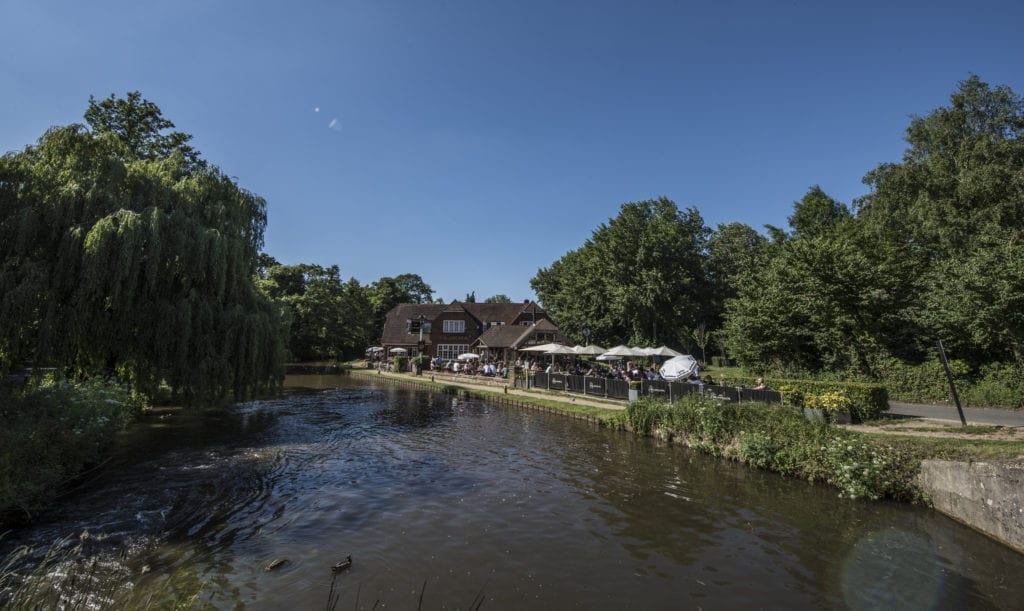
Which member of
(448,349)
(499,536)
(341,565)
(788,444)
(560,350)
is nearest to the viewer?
(341,565)

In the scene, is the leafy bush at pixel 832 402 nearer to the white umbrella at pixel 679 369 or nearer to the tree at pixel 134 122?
the white umbrella at pixel 679 369

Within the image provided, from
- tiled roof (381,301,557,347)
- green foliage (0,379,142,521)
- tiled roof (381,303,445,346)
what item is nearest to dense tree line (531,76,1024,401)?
green foliage (0,379,142,521)

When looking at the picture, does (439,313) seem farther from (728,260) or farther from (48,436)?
(48,436)

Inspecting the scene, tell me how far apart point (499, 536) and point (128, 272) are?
1167cm

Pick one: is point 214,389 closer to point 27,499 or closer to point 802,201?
point 27,499

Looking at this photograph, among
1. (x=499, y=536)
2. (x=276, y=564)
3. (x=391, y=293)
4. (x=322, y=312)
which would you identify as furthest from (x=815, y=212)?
(x=391, y=293)

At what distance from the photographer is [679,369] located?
2044 cm

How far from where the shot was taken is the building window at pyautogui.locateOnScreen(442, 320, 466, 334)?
58750 mm

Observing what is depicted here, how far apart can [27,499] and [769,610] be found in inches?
508

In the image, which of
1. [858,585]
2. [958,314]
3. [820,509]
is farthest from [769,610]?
[958,314]

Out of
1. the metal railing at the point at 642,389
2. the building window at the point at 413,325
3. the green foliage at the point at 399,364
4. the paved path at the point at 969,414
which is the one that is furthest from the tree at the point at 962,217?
the building window at the point at 413,325

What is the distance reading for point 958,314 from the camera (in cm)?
1997

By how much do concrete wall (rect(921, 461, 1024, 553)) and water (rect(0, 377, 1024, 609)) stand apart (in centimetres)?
33

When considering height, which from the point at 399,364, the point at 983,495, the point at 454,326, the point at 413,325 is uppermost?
the point at 413,325
